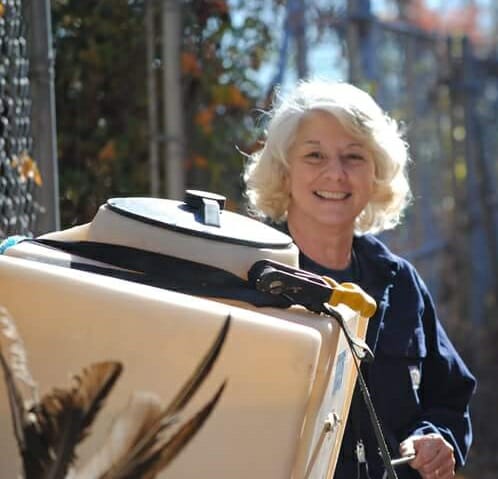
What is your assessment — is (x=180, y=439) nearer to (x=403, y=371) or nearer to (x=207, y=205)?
(x=207, y=205)

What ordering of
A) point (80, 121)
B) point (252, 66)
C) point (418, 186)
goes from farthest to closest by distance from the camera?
point (418, 186), point (252, 66), point (80, 121)

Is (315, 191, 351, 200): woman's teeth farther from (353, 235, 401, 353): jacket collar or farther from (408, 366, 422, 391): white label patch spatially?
(408, 366, 422, 391): white label patch

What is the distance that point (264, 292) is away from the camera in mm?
1933

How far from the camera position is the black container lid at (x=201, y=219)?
1.97 metres

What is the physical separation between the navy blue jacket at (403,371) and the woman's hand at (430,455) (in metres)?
0.04

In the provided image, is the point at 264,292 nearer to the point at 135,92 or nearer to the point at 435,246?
the point at 135,92

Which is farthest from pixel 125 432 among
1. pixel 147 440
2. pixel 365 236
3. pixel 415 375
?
pixel 365 236

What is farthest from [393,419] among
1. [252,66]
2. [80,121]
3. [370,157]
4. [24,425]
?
[252,66]

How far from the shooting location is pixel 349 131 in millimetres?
2941

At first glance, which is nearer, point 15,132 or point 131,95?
point 15,132

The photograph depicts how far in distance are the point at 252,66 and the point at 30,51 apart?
1.66 metres

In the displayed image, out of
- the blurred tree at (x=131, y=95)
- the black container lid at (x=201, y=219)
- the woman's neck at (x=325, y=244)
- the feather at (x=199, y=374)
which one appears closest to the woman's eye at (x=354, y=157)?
the woman's neck at (x=325, y=244)

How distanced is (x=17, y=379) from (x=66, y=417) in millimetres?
96

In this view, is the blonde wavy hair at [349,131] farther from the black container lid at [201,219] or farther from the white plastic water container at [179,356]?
the white plastic water container at [179,356]
